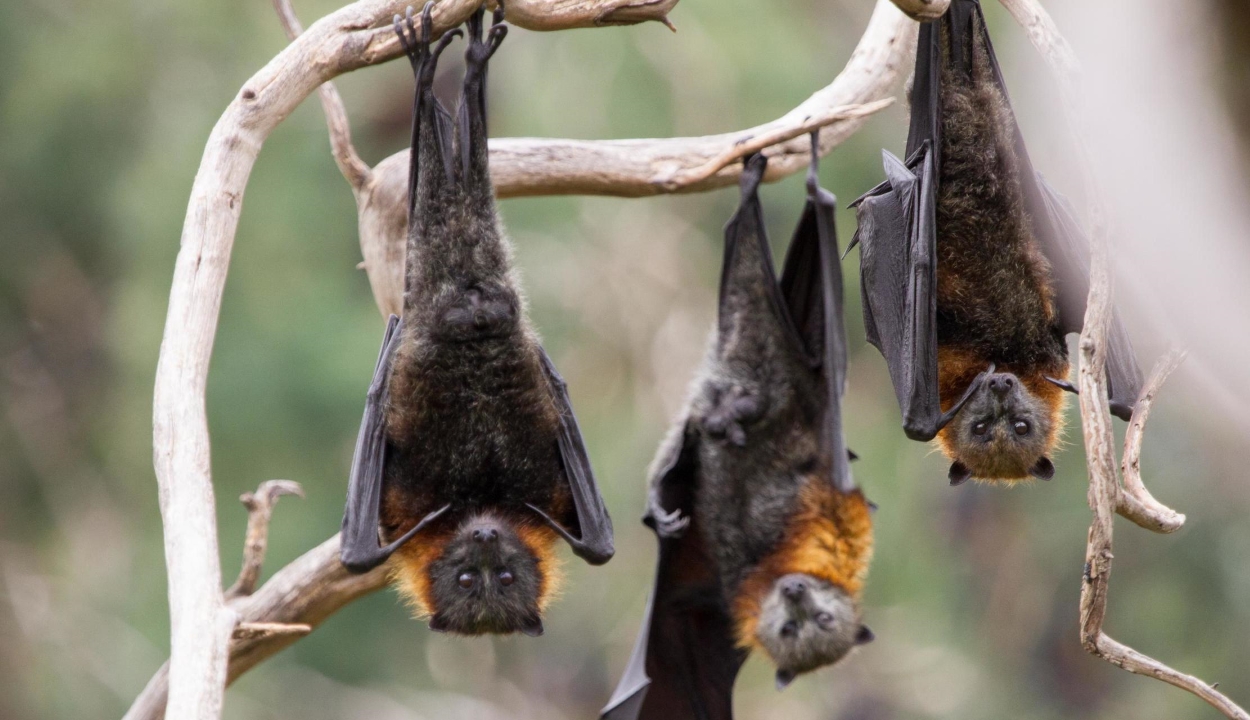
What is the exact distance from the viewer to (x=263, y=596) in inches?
213

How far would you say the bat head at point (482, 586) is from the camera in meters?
4.68

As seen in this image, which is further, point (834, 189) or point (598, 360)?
point (598, 360)

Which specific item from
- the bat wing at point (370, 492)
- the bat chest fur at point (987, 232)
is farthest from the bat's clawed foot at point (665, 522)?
the bat chest fur at point (987, 232)

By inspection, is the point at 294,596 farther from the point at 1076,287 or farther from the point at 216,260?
the point at 1076,287

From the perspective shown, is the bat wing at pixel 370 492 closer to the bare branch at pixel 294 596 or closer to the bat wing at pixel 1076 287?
the bare branch at pixel 294 596

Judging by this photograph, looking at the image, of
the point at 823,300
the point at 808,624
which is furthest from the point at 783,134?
the point at 808,624

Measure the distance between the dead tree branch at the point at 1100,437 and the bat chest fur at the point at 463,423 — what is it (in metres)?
2.16

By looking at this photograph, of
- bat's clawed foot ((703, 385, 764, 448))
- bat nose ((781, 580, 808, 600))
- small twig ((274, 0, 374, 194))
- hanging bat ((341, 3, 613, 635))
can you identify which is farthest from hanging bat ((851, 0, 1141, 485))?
small twig ((274, 0, 374, 194))

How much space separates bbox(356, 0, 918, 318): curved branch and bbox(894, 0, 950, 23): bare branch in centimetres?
130

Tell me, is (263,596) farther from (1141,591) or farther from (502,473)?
(1141,591)

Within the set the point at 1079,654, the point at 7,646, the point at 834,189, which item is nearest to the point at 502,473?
the point at 834,189

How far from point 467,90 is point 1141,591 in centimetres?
984

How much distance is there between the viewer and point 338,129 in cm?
569

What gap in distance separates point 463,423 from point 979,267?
2201mm
